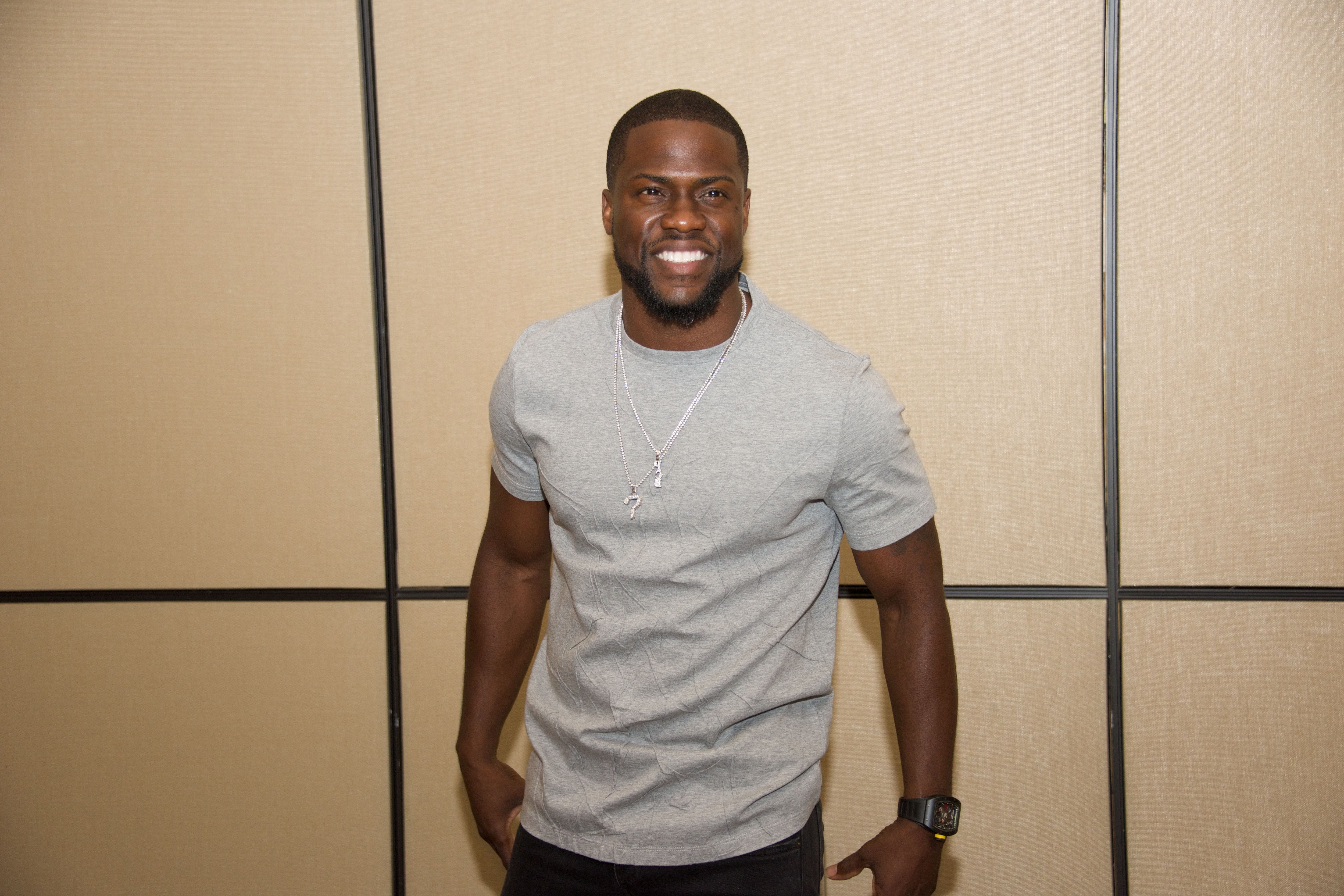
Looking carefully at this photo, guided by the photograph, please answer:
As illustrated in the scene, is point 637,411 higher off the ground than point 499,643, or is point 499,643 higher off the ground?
point 637,411

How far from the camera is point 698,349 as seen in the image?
4.33 ft

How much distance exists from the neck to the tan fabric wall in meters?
0.75

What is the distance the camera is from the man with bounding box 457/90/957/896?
3.92 feet

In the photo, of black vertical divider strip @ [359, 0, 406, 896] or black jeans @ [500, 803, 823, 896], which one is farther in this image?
black vertical divider strip @ [359, 0, 406, 896]

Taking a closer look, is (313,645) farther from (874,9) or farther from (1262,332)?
(1262,332)

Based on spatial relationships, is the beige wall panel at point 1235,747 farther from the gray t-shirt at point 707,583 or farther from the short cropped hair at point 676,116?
the short cropped hair at point 676,116

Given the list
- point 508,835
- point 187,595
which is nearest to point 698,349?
Answer: point 508,835

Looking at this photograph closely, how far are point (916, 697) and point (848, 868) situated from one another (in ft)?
0.80

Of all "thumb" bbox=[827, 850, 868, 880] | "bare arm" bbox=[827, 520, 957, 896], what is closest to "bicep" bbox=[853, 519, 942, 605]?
"bare arm" bbox=[827, 520, 957, 896]

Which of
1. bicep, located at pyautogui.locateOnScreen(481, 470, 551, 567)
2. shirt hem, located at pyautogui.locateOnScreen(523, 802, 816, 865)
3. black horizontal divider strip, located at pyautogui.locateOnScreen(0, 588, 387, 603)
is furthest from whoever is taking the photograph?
black horizontal divider strip, located at pyautogui.locateOnScreen(0, 588, 387, 603)

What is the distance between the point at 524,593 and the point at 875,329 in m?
0.83

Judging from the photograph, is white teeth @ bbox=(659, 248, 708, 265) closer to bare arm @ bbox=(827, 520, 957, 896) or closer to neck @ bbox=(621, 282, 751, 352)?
neck @ bbox=(621, 282, 751, 352)

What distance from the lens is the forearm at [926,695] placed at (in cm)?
130

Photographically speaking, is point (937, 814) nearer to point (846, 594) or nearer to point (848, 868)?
point (848, 868)
